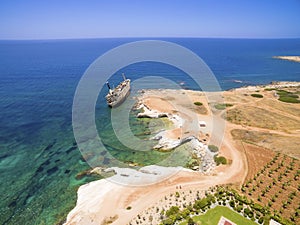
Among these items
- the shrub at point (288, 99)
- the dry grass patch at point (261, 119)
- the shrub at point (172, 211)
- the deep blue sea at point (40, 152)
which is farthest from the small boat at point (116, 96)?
the shrub at point (288, 99)

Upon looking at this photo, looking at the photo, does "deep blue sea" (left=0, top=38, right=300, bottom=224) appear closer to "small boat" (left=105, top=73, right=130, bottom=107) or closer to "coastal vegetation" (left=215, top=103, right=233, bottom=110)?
"small boat" (left=105, top=73, right=130, bottom=107)

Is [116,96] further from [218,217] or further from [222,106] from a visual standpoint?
[218,217]

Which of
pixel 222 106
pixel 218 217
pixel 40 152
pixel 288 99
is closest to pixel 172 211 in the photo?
pixel 218 217

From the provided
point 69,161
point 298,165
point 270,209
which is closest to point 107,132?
point 69,161

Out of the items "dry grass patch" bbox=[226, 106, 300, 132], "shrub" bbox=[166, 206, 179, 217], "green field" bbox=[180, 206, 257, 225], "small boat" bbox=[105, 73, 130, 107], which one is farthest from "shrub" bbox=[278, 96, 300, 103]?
"shrub" bbox=[166, 206, 179, 217]

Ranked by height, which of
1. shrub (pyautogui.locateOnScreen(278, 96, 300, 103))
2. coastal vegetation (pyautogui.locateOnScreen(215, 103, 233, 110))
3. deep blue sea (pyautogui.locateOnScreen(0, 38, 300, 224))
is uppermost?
shrub (pyautogui.locateOnScreen(278, 96, 300, 103))

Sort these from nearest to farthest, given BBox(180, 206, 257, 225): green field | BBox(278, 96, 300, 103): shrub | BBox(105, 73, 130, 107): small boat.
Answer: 1. BBox(180, 206, 257, 225): green field
2. BBox(278, 96, 300, 103): shrub
3. BBox(105, 73, 130, 107): small boat

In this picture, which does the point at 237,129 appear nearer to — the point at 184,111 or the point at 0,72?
the point at 184,111

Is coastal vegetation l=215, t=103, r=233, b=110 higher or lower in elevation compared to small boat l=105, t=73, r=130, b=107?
lower
